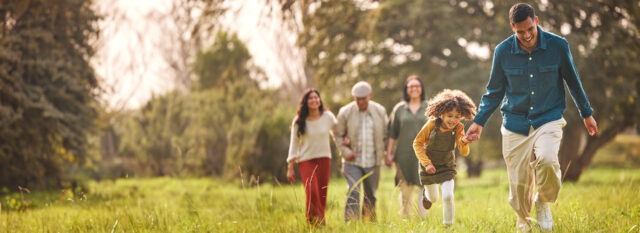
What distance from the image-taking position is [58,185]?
17.3m

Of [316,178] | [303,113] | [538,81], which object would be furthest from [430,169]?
[303,113]

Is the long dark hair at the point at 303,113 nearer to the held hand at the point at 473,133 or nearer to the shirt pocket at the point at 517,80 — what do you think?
the held hand at the point at 473,133

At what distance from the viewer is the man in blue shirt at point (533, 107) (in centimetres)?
554

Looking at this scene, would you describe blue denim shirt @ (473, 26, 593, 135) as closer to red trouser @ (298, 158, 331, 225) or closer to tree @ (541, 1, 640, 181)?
red trouser @ (298, 158, 331, 225)

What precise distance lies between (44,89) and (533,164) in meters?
12.9

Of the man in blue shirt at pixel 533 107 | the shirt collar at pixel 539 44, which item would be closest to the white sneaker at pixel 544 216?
the man in blue shirt at pixel 533 107

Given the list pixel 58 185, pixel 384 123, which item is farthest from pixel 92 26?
pixel 384 123

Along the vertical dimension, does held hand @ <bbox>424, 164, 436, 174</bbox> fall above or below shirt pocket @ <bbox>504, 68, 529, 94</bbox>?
below

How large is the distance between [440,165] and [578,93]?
1448mm

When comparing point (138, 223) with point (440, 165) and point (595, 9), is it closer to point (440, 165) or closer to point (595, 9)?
point (440, 165)

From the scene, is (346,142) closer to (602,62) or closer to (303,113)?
(303,113)

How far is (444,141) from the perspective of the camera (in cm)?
643

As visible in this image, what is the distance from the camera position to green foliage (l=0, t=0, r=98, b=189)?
590 inches

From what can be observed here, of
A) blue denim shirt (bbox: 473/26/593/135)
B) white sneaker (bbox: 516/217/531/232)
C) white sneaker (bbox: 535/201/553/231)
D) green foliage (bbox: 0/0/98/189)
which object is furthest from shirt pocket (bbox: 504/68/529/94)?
green foliage (bbox: 0/0/98/189)
